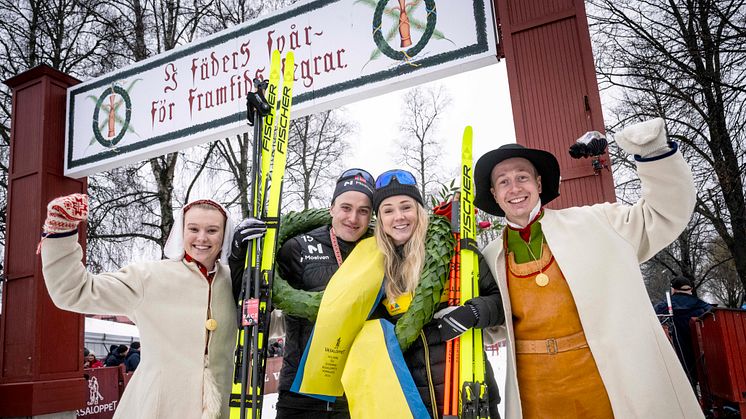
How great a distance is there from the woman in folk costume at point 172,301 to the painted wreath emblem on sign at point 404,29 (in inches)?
90.1

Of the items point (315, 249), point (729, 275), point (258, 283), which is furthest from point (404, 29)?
point (729, 275)

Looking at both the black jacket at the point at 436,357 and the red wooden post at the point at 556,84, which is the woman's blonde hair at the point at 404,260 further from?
the red wooden post at the point at 556,84

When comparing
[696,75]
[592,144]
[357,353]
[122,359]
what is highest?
[696,75]

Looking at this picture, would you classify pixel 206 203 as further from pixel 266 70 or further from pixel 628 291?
pixel 266 70

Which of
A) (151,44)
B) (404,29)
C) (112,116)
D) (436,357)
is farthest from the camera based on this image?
(151,44)

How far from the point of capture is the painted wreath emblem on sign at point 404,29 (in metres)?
4.09

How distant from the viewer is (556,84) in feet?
11.5

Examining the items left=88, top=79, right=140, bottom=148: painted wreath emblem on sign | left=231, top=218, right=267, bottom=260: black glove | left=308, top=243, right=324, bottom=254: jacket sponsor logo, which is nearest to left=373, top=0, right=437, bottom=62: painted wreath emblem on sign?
left=308, top=243, right=324, bottom=254: jacket sponsor logo

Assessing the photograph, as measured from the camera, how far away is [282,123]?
294 cm

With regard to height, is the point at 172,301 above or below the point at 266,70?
below

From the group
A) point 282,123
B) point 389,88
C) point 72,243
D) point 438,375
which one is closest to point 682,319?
point 389,88

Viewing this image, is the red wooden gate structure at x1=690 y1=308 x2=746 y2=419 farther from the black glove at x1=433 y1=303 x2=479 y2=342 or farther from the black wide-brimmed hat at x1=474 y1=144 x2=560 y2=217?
the black glove at x1=433 y1=303 x2=479 y2=342

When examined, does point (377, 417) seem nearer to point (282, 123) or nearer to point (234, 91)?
point (282, 123)

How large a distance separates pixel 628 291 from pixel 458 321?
2.32 ft
